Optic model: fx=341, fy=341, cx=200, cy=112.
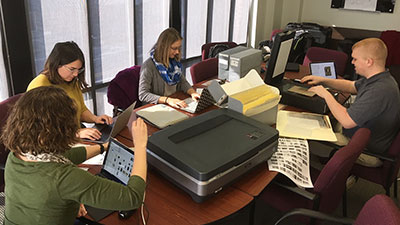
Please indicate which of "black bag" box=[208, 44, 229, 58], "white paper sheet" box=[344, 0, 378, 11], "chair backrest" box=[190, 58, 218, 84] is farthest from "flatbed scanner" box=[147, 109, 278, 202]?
"white paper sheet" box=[344, 0, 378, 11]

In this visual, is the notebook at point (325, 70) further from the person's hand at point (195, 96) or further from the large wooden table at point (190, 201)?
the large wooden table at point (190, 201)

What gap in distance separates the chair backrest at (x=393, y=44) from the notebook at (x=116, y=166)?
4.46m

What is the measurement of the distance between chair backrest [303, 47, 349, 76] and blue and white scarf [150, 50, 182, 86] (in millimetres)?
1610

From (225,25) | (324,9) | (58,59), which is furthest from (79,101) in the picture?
(324,9)

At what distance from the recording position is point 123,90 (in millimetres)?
2666

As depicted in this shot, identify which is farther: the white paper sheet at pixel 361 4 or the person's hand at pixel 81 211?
the white paper sheet at pixel 361 4

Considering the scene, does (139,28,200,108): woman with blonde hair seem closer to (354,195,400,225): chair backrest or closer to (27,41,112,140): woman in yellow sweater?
(27,41,112,140): woman in yellow sweater

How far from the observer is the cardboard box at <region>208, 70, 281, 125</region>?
1746mm

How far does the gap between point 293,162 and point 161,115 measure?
80cm

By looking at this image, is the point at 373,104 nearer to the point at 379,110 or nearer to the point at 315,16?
the point at 379,110

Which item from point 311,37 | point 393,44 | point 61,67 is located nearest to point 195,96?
point 61,67

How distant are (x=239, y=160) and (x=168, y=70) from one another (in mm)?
1428

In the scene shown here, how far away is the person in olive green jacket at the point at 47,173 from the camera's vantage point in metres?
1.08

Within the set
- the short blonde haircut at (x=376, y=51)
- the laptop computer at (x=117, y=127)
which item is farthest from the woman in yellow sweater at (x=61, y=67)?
the short blonde haircut at (x=376, y=51)
